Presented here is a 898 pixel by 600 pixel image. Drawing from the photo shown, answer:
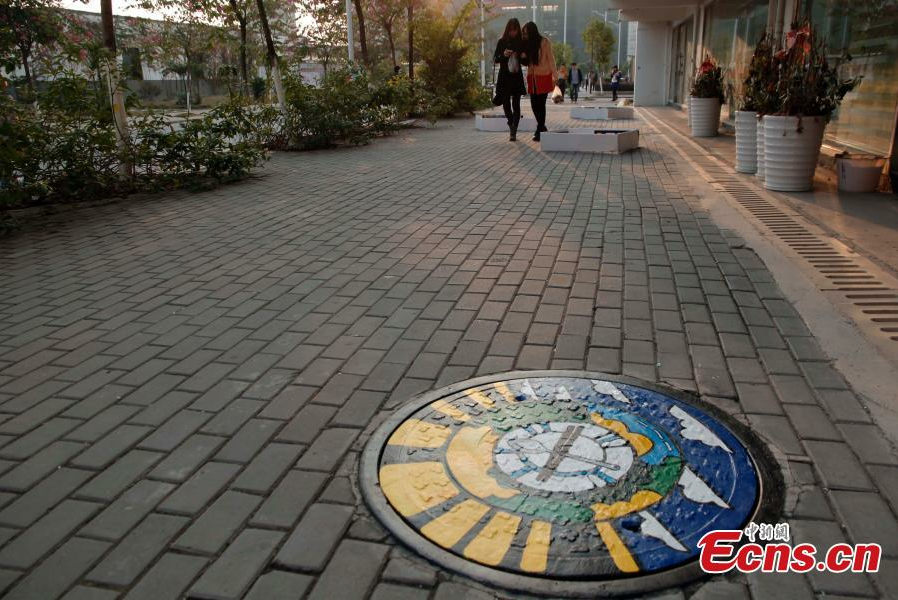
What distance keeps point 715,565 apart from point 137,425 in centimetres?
254

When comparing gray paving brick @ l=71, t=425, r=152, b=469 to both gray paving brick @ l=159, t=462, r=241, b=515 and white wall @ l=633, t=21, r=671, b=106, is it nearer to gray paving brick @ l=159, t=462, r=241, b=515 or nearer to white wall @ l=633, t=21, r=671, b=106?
gray paving brick @ l=159, t=462, r=241, b=515

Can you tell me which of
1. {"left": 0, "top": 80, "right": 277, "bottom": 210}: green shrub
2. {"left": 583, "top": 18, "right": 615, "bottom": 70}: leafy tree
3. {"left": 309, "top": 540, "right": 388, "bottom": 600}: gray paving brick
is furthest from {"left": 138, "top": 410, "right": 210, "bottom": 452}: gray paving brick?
{"left": 583, "top": 18, "right": 615, "bottom": 70}: leafy tree

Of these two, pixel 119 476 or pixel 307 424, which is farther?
pixel 307 424

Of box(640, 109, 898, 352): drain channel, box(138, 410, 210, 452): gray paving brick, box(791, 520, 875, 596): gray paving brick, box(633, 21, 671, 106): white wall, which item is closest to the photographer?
box(791, 520, 875, 596): gray paving brick

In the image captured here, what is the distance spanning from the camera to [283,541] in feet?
7.64

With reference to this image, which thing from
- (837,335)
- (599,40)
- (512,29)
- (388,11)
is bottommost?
(837,335)

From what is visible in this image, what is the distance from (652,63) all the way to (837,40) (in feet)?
62.8

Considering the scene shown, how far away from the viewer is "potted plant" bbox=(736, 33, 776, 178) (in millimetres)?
8188

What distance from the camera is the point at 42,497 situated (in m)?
2.65

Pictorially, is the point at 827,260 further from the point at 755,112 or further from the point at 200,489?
the point at 200,489

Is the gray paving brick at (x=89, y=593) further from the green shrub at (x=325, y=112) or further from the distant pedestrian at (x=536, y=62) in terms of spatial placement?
the green shrub at (x=325, y=112)

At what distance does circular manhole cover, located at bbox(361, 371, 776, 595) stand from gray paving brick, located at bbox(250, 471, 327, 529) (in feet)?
0.68

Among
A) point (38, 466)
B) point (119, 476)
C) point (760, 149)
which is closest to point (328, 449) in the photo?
point (119, 476)

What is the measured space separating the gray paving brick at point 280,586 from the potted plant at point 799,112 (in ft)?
24.0
